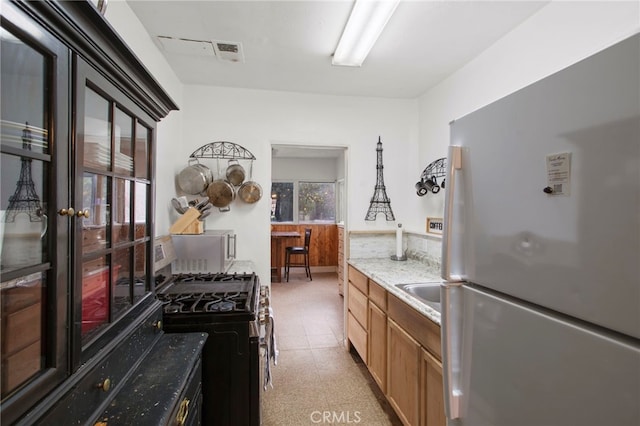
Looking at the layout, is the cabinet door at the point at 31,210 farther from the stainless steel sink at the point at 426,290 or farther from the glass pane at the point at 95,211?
the stainless steel sink at the point at 426,290

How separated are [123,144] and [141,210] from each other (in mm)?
281

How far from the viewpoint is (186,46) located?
207 centimetres

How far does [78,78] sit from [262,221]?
7.08 feet

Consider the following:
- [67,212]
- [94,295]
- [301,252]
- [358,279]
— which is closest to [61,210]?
[67,212]

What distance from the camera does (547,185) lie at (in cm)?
77

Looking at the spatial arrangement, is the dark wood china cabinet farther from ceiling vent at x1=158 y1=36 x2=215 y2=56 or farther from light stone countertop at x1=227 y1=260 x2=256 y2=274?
light stone countertop at x1=227 y1=260 x2=256 y2=274

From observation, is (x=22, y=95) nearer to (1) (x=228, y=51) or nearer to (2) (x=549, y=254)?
(2) (x=549, y=254)

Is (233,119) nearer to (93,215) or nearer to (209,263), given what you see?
(209,263)

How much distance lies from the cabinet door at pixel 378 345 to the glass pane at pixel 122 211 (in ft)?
5.41

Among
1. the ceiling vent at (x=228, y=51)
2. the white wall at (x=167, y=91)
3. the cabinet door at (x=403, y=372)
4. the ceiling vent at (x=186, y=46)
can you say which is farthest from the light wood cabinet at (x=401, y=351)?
the ceiling vent at (x=186, y=46)

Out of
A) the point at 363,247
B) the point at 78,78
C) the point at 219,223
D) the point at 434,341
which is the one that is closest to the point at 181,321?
the point at 78,78

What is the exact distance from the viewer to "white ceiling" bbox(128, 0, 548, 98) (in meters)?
1.68

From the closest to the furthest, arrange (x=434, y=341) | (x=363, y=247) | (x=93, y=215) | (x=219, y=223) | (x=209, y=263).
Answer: (x=93, y=215) < (x=434, y=341) < (x=209, y=263) < (x=219, y=223) < (x=363, y=247)

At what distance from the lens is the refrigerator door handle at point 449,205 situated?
1.08 meters
